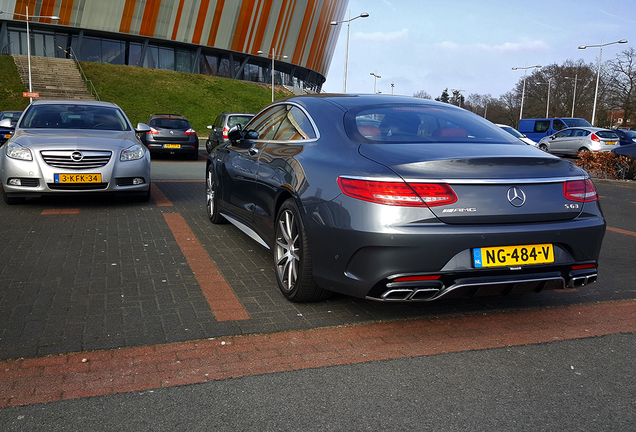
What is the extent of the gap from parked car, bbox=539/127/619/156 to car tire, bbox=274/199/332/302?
23826mm

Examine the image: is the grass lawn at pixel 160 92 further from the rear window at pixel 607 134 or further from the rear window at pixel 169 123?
the rear window at pixel 607 134

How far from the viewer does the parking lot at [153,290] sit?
3727mm

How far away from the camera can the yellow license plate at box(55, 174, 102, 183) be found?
786 centimetres

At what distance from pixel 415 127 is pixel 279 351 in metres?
2.00

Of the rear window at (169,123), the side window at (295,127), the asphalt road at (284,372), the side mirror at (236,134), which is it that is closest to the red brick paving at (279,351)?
the asphalt road at (284,372)

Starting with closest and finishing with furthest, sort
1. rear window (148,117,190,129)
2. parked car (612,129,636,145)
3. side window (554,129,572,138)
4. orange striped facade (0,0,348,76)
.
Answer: rear window (148,117,190,129)
parked car (612,129,636,145)
side window (554,129,572,138)
orange striped facade (0,0,348,76)

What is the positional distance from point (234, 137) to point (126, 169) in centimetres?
307

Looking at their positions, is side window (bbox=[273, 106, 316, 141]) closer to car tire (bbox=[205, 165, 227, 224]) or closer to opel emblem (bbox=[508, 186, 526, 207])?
opel emblem (bbox=[508, 186, 526, 207])


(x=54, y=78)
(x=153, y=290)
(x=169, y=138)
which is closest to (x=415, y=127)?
(x=153, y=290)

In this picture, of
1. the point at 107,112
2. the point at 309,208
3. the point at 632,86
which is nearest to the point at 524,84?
the point at 632,86

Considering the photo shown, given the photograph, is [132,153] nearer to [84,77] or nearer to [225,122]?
[225,122]

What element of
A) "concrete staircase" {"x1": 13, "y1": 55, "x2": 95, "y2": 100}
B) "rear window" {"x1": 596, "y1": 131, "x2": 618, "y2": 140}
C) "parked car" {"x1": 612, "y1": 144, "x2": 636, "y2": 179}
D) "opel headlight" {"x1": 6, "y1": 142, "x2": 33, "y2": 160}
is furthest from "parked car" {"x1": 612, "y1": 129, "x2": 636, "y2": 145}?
"concrete staircase" {"x1": 13, "y1": 55, "x2": 95, "y2": 100}

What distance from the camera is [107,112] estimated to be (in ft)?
31.4

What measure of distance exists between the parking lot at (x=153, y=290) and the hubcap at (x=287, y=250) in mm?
181
